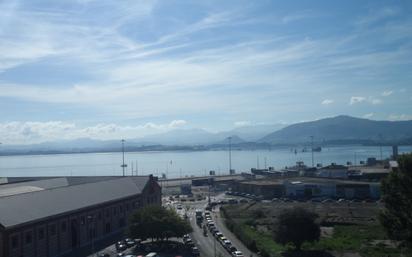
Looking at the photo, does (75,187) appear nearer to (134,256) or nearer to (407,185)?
(134,256)

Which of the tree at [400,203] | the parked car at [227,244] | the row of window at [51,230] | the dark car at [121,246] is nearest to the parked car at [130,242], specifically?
the dark car at [121,246]

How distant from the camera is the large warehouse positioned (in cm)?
1900

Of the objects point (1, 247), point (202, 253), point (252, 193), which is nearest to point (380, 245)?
point (202, 253)

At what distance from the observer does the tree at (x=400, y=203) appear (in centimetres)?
1633

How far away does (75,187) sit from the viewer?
86.0 feet

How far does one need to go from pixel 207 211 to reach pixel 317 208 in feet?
25.9

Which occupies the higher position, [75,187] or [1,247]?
[75,187]

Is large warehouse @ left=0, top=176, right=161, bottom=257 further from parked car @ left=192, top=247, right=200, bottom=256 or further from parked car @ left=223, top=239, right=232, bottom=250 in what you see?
parked car @ left=223, top=239, right=232, bottom=250

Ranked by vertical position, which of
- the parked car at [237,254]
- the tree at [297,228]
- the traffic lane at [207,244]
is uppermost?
the tree at [297,228]

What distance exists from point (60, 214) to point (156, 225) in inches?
169

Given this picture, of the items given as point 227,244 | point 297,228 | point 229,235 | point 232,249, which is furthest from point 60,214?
point 297,228

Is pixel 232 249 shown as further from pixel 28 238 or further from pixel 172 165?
pixel 172 165

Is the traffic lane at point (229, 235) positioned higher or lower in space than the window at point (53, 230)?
lower

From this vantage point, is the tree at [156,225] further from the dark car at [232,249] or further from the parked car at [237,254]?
the parked car at [237,254]
